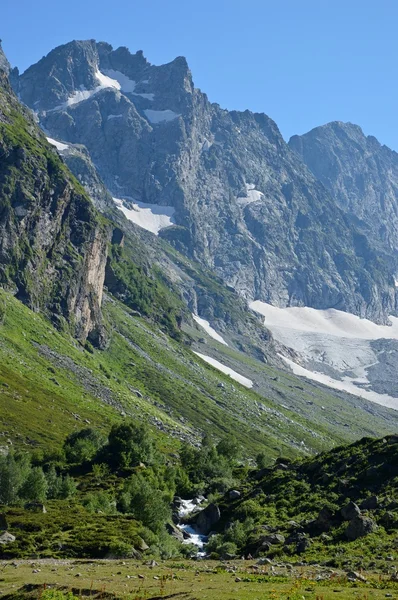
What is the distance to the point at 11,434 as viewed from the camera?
494 feet

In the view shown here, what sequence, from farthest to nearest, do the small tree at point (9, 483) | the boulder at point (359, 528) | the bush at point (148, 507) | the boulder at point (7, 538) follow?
1. the small tree at point (9, 483)
2. the bush at point (148, 507)
3. the boulder at point (7, 538)
4. the boulder at point (359, 528)

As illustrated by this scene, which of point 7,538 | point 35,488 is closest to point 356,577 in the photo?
point 7,538

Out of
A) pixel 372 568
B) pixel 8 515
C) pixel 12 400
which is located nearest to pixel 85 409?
pixel 12 400

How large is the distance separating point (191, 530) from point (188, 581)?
37.9 meters

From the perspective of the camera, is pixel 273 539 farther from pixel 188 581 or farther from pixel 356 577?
pixel 356 577

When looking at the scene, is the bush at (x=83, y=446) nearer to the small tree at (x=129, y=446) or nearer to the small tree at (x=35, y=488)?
the small tree at (x=129, y=446)

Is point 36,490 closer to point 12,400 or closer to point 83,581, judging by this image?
point 83,581

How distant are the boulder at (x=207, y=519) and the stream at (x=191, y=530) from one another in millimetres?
738

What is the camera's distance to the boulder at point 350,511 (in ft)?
193

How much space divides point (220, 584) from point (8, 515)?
35138mm

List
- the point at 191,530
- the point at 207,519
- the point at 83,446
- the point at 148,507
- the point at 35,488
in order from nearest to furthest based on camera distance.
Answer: the point at 148,507
the point at 207,519
the point at 191,530
the point at 35,488
the point at 83,446

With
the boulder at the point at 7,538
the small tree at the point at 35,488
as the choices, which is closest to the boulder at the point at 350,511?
the boulder at the point at 7,538

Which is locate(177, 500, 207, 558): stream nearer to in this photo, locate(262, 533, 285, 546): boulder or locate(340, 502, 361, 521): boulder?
locate(262, 533, 285, 546): boulder

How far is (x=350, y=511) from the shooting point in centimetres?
5934
